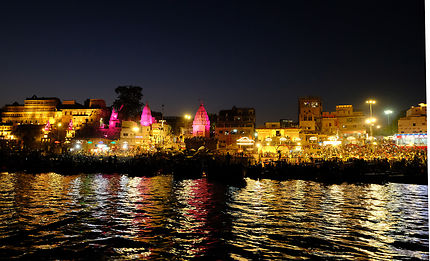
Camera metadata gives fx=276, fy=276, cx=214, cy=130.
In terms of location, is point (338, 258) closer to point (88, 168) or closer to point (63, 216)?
point (63, 216)

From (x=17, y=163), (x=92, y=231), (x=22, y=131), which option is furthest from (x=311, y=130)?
(x=22, y=131)

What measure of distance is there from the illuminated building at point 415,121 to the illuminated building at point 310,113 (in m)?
16.8

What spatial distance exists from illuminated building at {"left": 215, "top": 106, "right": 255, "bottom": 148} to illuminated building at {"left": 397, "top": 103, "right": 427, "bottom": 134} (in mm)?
31262

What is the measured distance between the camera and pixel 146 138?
204 feet

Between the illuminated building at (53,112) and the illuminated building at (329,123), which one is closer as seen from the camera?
the illuminated building at (329,123)

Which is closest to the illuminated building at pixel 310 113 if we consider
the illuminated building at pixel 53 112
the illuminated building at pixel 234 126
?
the illuminated building at pixel 234 126

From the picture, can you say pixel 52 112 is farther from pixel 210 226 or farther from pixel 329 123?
A: pixel 210 226

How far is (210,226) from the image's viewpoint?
11.3 metres

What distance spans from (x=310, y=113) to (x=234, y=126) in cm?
1951

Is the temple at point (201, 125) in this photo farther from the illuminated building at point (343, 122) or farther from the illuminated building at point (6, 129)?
the illuminated building at point (6, 129)

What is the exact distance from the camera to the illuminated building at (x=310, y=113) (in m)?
65.4

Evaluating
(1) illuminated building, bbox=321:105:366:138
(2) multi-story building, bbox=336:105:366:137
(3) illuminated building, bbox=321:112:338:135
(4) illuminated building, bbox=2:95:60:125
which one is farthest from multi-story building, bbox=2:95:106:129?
(2) multi-story building, bbox=336:105:366:137

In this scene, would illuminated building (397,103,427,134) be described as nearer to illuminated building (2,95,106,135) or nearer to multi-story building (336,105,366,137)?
multi-story building (336,105,366,137)

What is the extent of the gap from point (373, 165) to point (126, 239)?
89.4 ft
